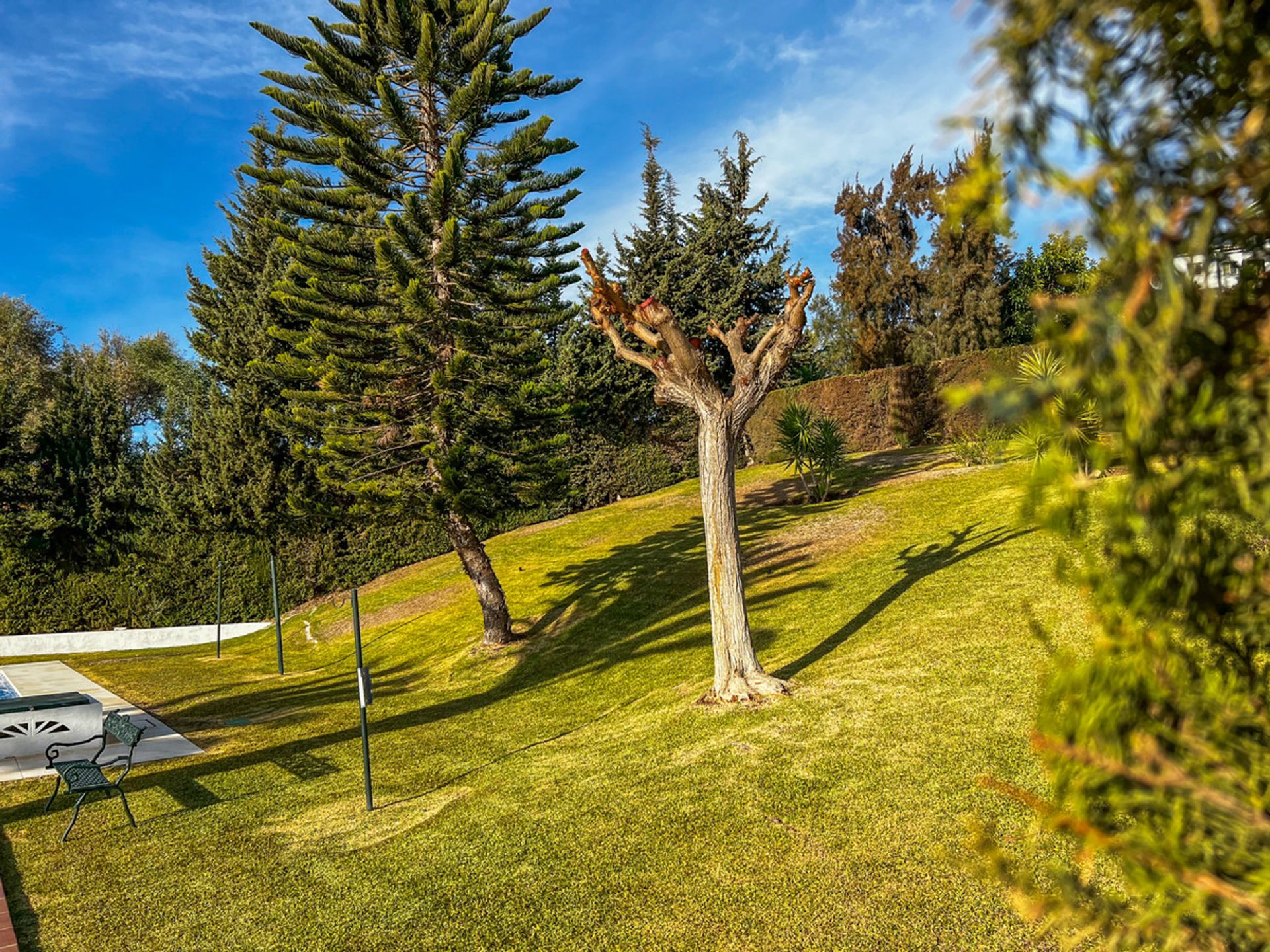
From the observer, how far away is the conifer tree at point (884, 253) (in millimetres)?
34125

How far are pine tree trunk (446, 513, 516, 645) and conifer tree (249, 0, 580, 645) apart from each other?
0.03m

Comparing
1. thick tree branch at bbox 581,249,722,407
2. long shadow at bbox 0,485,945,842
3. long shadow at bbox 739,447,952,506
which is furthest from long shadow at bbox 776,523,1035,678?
long shadow at bbox 739,447,952,506

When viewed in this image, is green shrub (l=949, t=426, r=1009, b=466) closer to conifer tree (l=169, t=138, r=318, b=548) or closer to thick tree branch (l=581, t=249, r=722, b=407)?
thick tree branch (l=581, t=249, r=722, b=407)

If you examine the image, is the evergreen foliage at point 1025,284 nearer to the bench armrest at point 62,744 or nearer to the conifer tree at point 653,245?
the conifer tree at point 653,245

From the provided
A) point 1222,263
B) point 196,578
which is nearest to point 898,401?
point 196,578

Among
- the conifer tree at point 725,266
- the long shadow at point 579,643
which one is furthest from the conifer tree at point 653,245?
the long shadow at point 579,643

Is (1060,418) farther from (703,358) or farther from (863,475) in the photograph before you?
(863,475)

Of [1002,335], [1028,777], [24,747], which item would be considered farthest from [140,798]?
[1002,335]

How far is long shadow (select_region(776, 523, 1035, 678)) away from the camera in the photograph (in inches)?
319

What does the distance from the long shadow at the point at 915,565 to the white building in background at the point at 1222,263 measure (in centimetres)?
660

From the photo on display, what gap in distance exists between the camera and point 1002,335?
104ft

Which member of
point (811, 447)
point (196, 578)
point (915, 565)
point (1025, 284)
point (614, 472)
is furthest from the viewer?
point (1025, 284)

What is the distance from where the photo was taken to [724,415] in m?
7.59

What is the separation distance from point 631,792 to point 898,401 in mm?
17316
